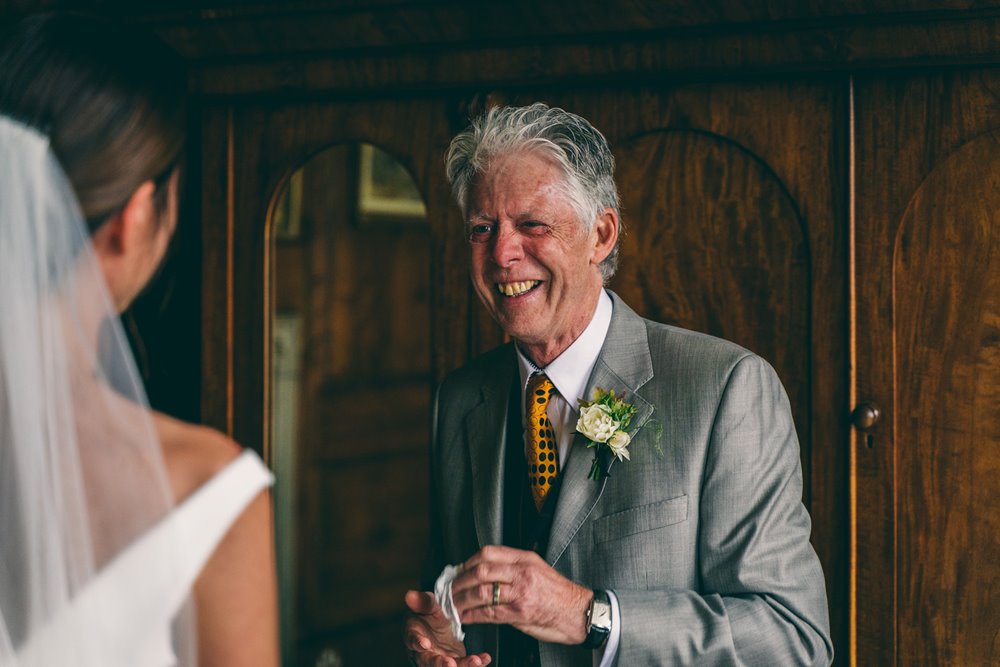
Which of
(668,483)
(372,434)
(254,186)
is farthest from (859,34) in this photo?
(372,434)

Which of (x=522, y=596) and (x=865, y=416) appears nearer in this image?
(x=522, y=596)

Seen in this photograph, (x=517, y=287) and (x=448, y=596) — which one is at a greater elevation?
(x=517, y=287)

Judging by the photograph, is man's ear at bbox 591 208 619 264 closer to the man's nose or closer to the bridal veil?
→ the man's nose

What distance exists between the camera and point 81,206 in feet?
3.98

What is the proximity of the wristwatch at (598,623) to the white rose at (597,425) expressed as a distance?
1.01ft

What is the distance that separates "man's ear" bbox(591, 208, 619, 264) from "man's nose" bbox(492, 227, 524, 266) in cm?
17

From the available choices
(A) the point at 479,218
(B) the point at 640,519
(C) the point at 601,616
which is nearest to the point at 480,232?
(A) the point at 479,218

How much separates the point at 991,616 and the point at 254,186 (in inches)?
85.5

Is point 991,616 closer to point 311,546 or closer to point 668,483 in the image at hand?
point 668,483

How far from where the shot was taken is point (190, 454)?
123cm

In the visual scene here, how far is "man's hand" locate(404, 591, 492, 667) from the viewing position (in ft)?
6.12

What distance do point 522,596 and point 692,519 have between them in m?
0.39

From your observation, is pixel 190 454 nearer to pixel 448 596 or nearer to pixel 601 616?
pixel 448 596

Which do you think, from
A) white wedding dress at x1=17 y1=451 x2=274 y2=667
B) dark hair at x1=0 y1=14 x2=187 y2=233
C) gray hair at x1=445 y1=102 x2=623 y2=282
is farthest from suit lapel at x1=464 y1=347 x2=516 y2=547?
dark hair at x1=0 y1=14 x2=187 y2=233
